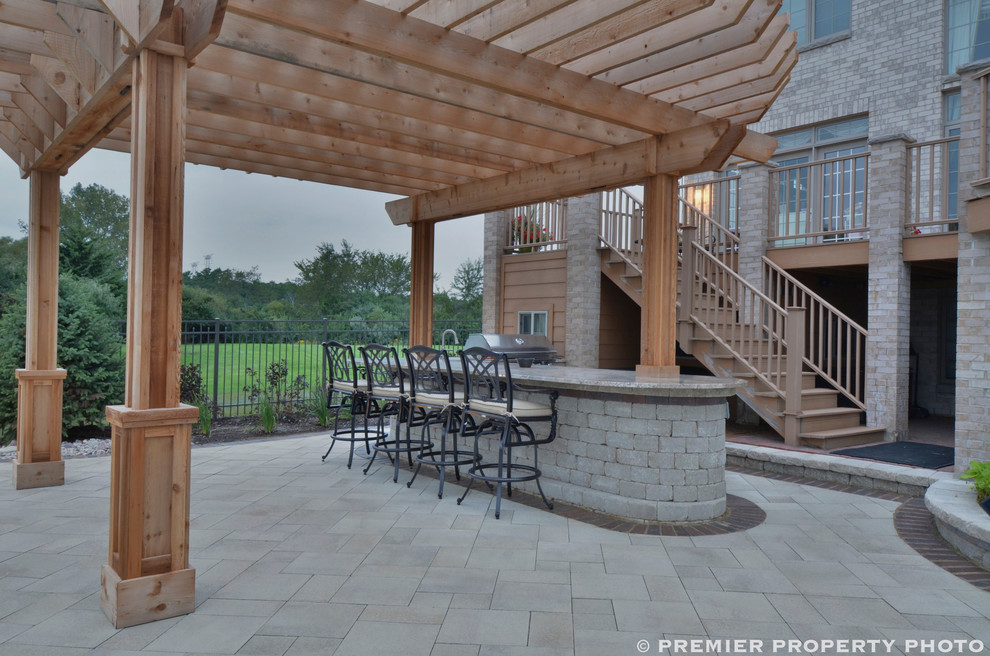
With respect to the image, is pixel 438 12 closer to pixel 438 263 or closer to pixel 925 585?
pixel 925 585

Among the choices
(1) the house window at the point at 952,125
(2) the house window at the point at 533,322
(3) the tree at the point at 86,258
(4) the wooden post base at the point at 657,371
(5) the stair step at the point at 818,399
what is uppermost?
(1) the house window at the point at 952,125

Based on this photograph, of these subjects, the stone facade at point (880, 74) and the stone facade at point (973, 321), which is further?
the stone facade at point (880, 74)

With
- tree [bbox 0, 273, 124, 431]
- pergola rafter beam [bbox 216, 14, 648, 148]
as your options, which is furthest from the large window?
tree [bbox 0, 273, 124, 431]

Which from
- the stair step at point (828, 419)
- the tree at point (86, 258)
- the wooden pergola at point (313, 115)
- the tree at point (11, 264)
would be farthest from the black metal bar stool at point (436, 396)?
the tree at point (11, 264)

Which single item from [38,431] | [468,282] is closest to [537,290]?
[38,431]

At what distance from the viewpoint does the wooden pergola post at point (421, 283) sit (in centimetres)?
733

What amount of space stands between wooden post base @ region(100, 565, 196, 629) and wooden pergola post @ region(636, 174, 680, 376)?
3.39 metres

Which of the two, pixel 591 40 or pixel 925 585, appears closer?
pixel 925 585

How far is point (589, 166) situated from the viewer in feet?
18.1

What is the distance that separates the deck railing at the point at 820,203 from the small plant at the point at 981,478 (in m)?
3.37

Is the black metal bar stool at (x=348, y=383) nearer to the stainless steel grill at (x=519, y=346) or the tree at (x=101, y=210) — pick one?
the stainless steel grill at (x=519, y=346)

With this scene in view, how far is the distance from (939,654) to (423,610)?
2076 millimetres

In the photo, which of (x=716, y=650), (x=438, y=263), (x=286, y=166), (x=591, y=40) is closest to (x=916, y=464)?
(x=716, y=650)

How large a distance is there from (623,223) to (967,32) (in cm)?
495
